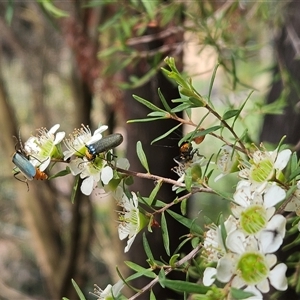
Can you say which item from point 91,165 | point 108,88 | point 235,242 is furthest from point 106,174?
point 108,88

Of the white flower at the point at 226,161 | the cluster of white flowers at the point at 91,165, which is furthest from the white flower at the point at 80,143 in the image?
the white flower at the point at 226,161

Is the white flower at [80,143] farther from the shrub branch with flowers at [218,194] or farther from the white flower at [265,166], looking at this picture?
the white flower at [265,166]

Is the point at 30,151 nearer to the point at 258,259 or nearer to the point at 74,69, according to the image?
the point at 258,259

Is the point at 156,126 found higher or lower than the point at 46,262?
higher

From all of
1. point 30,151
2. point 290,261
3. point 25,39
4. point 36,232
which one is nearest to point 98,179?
point 30,151

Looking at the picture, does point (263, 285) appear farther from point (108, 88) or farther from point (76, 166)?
point (108, 88)

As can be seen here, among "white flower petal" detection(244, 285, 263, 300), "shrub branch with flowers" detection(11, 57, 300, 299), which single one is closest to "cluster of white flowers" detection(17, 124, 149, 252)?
"shrub branch with flowers" detection(11, 57, 300, 299)
